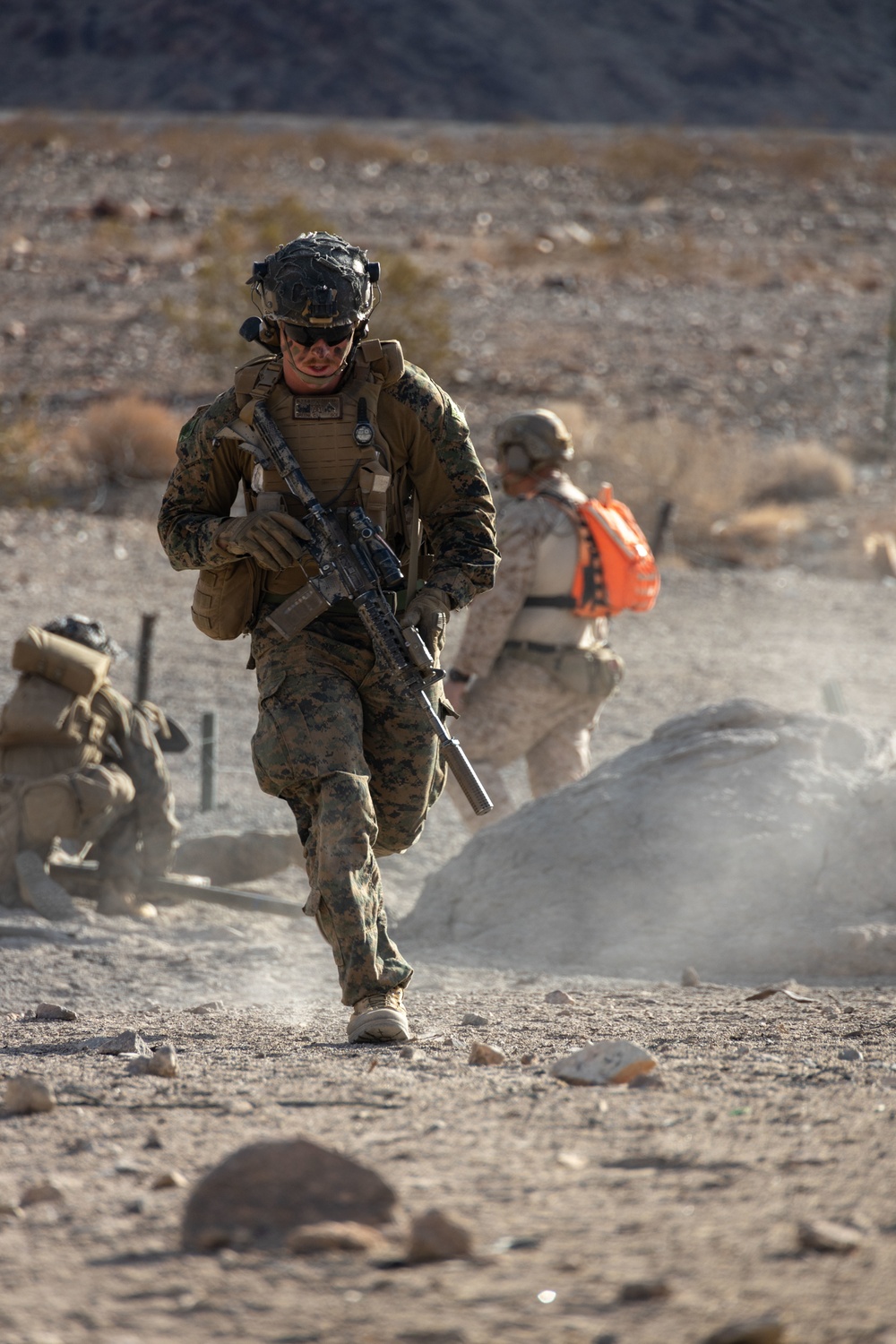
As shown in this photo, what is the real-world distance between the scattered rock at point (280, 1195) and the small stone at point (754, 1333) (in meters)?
0.52

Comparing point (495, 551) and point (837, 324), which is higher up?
point (837, 324)

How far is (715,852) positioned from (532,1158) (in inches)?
112

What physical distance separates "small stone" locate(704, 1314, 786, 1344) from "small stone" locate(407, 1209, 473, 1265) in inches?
14.2

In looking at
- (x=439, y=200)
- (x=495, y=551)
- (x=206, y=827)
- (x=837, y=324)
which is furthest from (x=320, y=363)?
(x=439, y=200)

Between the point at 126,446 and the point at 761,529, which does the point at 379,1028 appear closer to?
the point at 761,529

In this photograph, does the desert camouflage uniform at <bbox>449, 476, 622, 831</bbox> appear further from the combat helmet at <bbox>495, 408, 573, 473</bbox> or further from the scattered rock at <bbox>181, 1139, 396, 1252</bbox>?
the scattered rock at <bbox>181, 1139, 396, 1252</bbox>

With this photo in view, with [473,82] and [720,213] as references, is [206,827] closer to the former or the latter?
[720,213]

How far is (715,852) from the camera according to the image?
5.11 m

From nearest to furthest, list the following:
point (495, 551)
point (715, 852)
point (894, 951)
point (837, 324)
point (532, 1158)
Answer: point (532, 1158)
point (495, 551)
point (894, 951)
point (715, 852)
point (837, 324)

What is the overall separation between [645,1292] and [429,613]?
2038mm

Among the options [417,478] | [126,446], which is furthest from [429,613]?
[126,446]

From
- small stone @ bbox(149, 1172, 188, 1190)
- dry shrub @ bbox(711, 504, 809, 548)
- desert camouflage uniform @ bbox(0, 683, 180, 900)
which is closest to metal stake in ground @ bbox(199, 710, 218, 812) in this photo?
desert camouflage uniform @ bbox(0, 683, 180, 900)

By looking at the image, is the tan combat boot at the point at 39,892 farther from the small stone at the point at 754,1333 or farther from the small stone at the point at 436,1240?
the small stone at the point at 754,1333

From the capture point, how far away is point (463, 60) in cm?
5784
